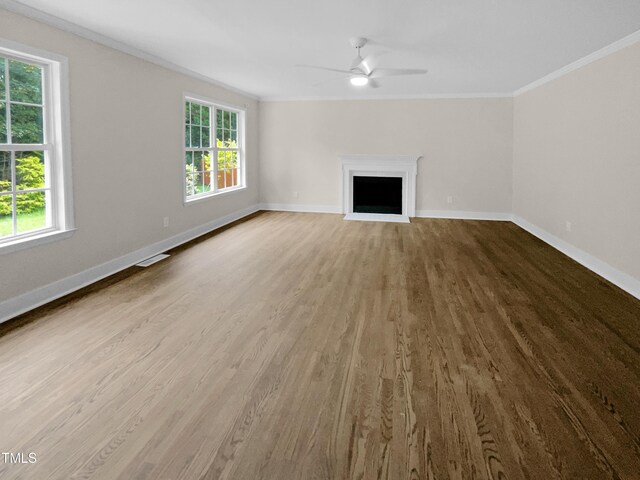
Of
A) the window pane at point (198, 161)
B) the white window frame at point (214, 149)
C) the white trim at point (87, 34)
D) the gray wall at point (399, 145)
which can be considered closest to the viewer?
the white trim at point (87, 34)

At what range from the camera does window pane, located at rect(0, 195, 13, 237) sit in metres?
3.59

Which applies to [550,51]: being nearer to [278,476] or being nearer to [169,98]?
[169,98]

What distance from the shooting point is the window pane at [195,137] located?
665 centimetres

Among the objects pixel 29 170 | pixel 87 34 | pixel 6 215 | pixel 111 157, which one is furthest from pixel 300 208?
pixel 6 215

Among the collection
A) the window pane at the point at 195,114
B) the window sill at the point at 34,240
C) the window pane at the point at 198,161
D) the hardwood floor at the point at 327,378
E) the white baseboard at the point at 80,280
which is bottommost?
the hardwood floor at the point at 327,378

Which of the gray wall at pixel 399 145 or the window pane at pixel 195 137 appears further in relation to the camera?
the gray wall at pixel 399 145

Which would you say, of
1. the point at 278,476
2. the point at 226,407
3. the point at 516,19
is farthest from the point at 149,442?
the point at 516,19

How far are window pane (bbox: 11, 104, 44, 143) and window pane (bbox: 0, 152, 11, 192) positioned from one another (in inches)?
5.7

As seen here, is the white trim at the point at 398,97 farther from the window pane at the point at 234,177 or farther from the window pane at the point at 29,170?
the window pane at the point at 29,170

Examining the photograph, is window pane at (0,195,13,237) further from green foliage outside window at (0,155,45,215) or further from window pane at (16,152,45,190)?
window pane at (16,152,45,190)

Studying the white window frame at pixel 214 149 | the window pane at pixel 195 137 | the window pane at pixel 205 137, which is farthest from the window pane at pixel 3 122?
the window pane at pixel 205 137

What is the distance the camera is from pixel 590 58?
16.7 feet

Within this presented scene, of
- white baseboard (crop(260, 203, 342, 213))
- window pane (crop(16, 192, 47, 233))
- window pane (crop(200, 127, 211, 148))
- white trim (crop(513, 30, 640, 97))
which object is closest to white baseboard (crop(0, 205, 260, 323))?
window pane (crop(16, 192, 47, 233))

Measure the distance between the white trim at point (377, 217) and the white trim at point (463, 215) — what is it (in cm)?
44
